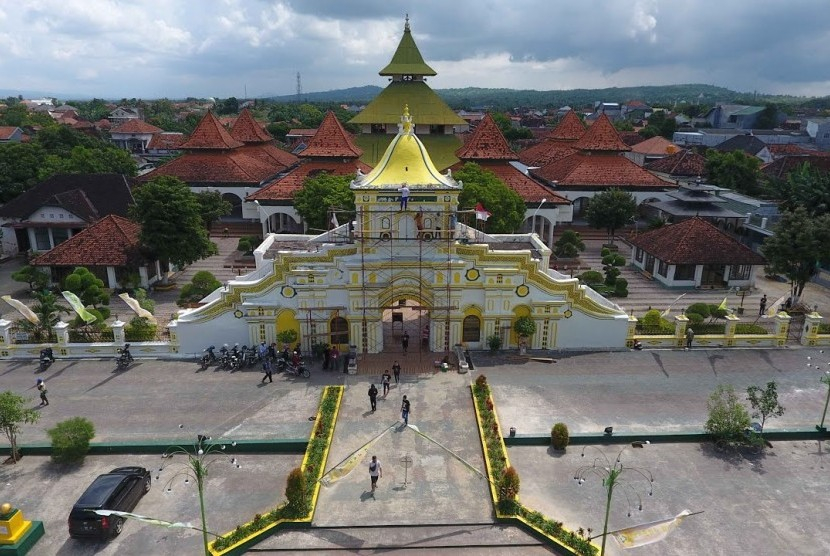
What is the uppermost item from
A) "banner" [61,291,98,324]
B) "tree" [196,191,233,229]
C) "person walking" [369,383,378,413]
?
"tree" [196,191,233,229]

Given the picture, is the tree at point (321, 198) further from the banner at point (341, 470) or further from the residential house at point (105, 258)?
the banner at point (341, 470)

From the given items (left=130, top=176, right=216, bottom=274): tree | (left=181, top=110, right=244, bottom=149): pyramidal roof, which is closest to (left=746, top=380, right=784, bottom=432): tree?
(left=130, top=176, right=216, bottom=274): tree

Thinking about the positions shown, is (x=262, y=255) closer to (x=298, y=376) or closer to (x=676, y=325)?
(x=298, y=376)

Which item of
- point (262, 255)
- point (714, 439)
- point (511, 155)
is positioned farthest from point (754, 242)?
point (262, 255)

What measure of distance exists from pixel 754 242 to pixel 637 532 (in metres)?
41.6

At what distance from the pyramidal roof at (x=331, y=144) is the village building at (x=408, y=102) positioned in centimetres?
417

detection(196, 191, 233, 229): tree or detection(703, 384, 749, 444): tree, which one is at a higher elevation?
detection(196, 191, 233, 229): tree

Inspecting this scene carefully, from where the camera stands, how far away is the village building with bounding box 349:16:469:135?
193ft

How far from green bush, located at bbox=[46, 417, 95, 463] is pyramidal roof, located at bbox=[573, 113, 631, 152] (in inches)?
2018

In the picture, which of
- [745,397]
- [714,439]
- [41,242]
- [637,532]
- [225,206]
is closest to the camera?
[637,532]

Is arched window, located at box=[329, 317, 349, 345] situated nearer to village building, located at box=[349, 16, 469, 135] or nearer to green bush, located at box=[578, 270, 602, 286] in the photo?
green bush, located at box=[578, 270, 602, 286]

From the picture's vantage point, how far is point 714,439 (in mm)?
23047

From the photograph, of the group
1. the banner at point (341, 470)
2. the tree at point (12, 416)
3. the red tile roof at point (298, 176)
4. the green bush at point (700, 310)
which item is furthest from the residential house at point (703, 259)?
the tree at point (12, 416)

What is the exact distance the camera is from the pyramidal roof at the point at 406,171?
28906 mm
